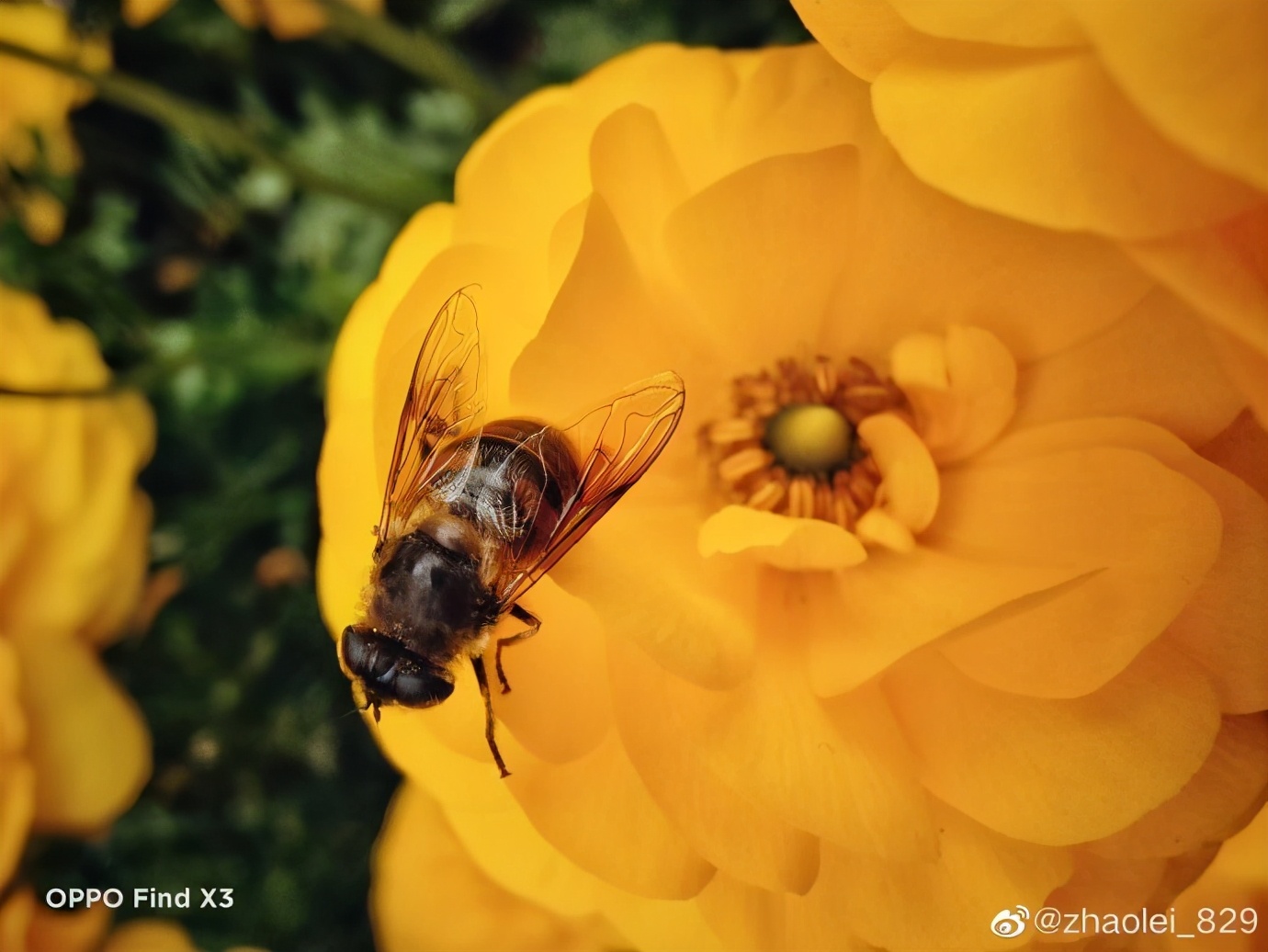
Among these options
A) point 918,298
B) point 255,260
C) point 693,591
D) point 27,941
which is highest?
point 255,260

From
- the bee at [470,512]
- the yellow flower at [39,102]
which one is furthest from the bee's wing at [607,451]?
the yellow flower at [39,102]

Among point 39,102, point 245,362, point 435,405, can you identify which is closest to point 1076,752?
point 435,405

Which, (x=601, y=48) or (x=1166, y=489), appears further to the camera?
(x=601, y=48)

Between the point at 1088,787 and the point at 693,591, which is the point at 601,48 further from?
the point at 1088,787

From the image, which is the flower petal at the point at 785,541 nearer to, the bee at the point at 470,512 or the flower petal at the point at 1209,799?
the bee at the point at 470,512

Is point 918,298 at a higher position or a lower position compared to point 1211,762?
higher

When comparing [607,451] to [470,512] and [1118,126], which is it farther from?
[1118,126]

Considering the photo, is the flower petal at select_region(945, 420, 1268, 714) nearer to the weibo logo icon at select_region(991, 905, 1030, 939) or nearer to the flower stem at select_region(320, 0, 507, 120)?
the weibo logo icon at select_region(991, 905, 1030, 939)

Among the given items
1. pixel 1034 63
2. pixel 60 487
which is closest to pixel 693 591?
pixel 1034 63
